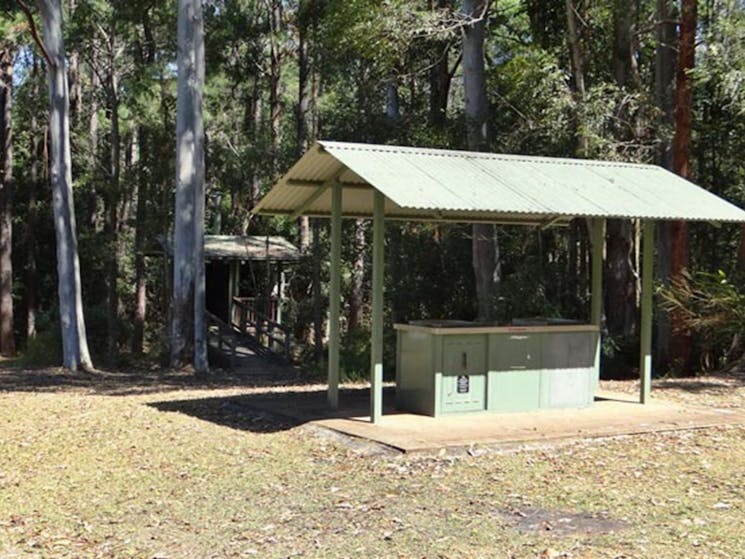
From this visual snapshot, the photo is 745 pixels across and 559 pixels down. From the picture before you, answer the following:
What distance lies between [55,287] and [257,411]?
23262 millimetres

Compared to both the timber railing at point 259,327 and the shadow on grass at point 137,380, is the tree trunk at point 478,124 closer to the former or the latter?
the shadow on grass at point 137,380

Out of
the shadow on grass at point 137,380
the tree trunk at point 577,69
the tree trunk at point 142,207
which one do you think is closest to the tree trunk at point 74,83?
the tree trunk at point 142,207

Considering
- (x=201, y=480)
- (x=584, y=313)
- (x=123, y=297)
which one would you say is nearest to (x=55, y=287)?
(x=123, y=297)

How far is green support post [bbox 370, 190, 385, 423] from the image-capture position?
949 cm

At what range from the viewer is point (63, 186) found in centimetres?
2091

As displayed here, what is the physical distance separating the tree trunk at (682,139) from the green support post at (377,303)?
8.36 meters

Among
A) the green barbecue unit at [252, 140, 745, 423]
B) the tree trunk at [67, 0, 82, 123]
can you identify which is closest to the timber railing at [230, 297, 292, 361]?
the tree trunk at [67, 0, 82, 123]

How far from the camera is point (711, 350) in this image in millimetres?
17484

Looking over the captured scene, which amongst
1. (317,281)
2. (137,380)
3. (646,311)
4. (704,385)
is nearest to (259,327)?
(317,281)

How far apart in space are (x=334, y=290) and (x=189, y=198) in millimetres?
10652

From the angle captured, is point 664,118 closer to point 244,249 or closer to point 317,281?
point 317,281

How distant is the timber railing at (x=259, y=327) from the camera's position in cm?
2406

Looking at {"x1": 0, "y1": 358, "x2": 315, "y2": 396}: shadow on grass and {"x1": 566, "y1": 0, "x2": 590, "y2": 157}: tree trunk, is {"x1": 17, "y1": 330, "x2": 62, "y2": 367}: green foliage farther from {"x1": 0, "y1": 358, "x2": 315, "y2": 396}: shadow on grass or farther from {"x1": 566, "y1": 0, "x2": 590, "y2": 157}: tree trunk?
{"x1": 566, "y1": 0, "x2": 590, "y2": 157}: tree trunk

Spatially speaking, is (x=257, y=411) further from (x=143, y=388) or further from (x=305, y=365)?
(x=305, y=365)
